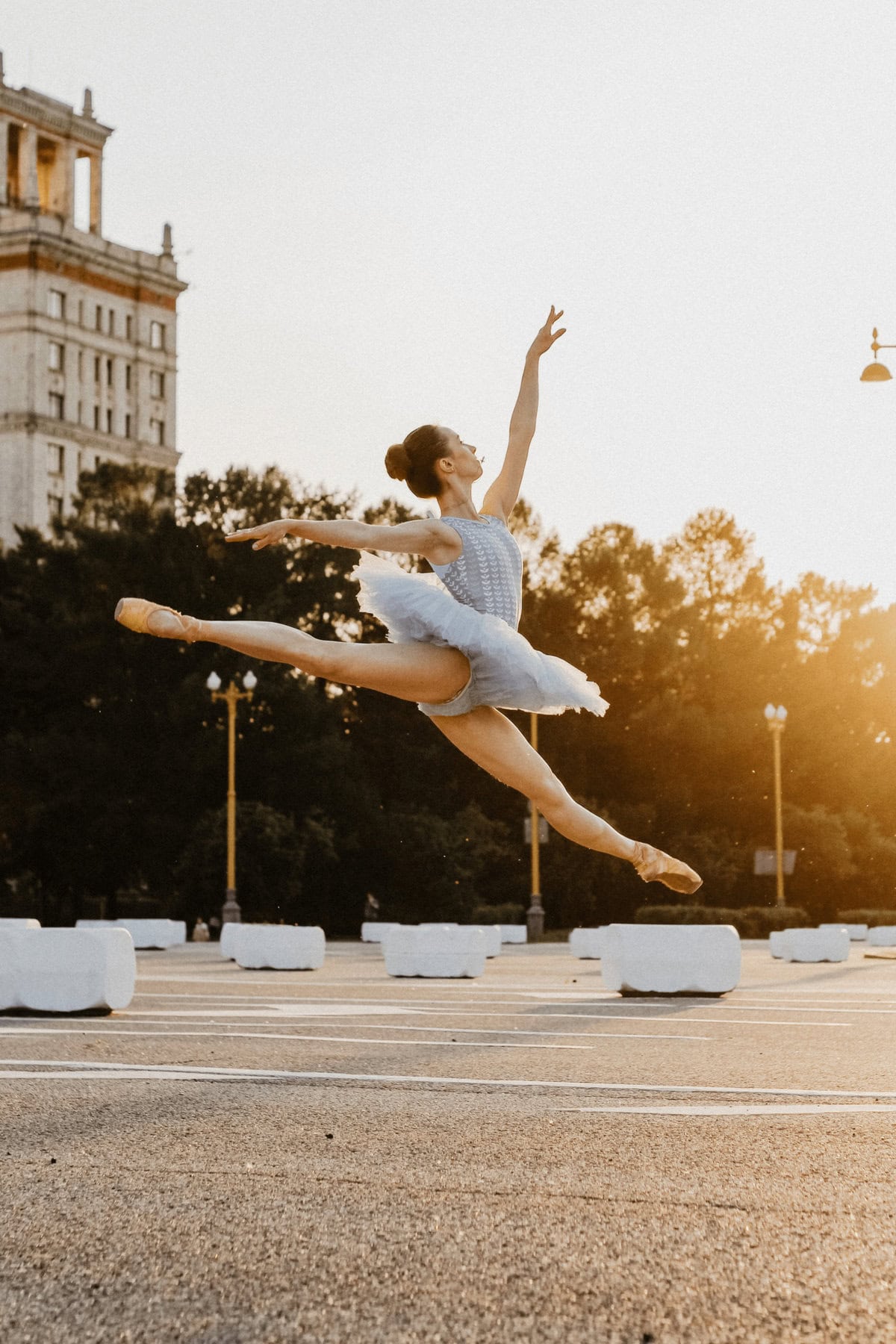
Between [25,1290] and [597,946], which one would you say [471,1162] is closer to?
[25,1290]

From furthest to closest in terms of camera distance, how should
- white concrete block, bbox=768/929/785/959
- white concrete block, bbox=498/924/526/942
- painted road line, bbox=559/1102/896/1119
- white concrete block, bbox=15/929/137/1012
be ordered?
white concrete block, bbox=498/924/526/942, white concrete block, bbox=768/929/785/959, white concrete block, bbox=15/929/137/1012, painted road line, bbox=559/1102/896/1119

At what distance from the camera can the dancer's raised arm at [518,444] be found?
7148 millimetres

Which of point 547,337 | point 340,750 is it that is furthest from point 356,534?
point 340,750

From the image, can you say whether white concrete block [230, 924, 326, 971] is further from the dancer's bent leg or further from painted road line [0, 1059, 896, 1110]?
the dancer's bent leg

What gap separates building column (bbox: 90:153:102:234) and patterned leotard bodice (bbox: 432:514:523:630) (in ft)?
352

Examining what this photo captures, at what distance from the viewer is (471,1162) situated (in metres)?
5.75

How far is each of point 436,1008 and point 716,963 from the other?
3614 mm

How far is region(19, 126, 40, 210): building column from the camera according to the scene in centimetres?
10781

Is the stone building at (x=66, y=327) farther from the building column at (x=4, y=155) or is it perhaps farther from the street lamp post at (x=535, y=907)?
the street lamp post at (x=535, y=907)

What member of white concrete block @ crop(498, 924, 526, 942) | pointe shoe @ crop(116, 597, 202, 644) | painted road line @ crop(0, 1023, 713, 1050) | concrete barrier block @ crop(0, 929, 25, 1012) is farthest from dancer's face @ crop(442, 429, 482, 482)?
white concrete block @ crop(498, 924, 526, 942)

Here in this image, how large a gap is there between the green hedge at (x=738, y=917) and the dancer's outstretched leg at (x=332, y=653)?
130 ft

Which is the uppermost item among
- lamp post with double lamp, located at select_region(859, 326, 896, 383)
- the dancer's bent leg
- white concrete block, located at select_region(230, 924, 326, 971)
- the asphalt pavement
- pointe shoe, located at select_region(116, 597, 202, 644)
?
lamp post with double lamp, located at select_region(859, 326, 896, 383)

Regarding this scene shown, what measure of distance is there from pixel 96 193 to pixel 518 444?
110866 millimetres

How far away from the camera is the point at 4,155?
11000 centimetres
